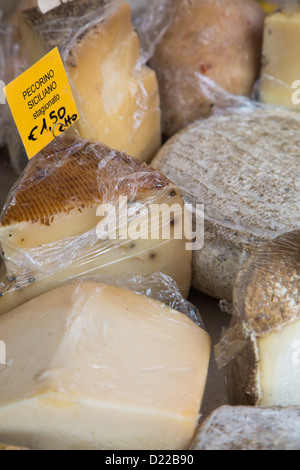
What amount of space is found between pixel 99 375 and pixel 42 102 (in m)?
0.68

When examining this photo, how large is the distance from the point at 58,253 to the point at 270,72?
3.66 feet

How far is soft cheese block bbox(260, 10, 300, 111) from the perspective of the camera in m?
1.77

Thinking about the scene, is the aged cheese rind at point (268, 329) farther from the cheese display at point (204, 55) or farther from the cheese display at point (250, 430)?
the cheese display at point (204, 55)

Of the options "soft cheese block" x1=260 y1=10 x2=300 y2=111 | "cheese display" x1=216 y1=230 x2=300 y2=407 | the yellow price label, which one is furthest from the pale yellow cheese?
"soft cheese block" x1=260 y1=10 x2=300 y2=111

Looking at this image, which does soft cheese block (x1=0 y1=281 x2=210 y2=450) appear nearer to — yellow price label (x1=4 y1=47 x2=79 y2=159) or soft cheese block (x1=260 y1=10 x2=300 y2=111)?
yellow price label (x1=4 y1=47 x2=79 y2=159)

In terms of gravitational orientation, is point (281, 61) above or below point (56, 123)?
below

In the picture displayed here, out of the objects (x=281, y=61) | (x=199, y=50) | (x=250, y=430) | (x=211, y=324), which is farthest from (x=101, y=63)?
(x=250, y=430)

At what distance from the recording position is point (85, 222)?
1220 millimetres

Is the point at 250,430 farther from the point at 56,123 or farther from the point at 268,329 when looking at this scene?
the point at 56,123

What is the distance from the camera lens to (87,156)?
1.34 meters

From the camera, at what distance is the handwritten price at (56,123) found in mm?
1272

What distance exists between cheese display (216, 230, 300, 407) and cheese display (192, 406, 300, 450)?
0.08 metres

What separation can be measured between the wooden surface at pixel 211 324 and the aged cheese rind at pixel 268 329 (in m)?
0.12
